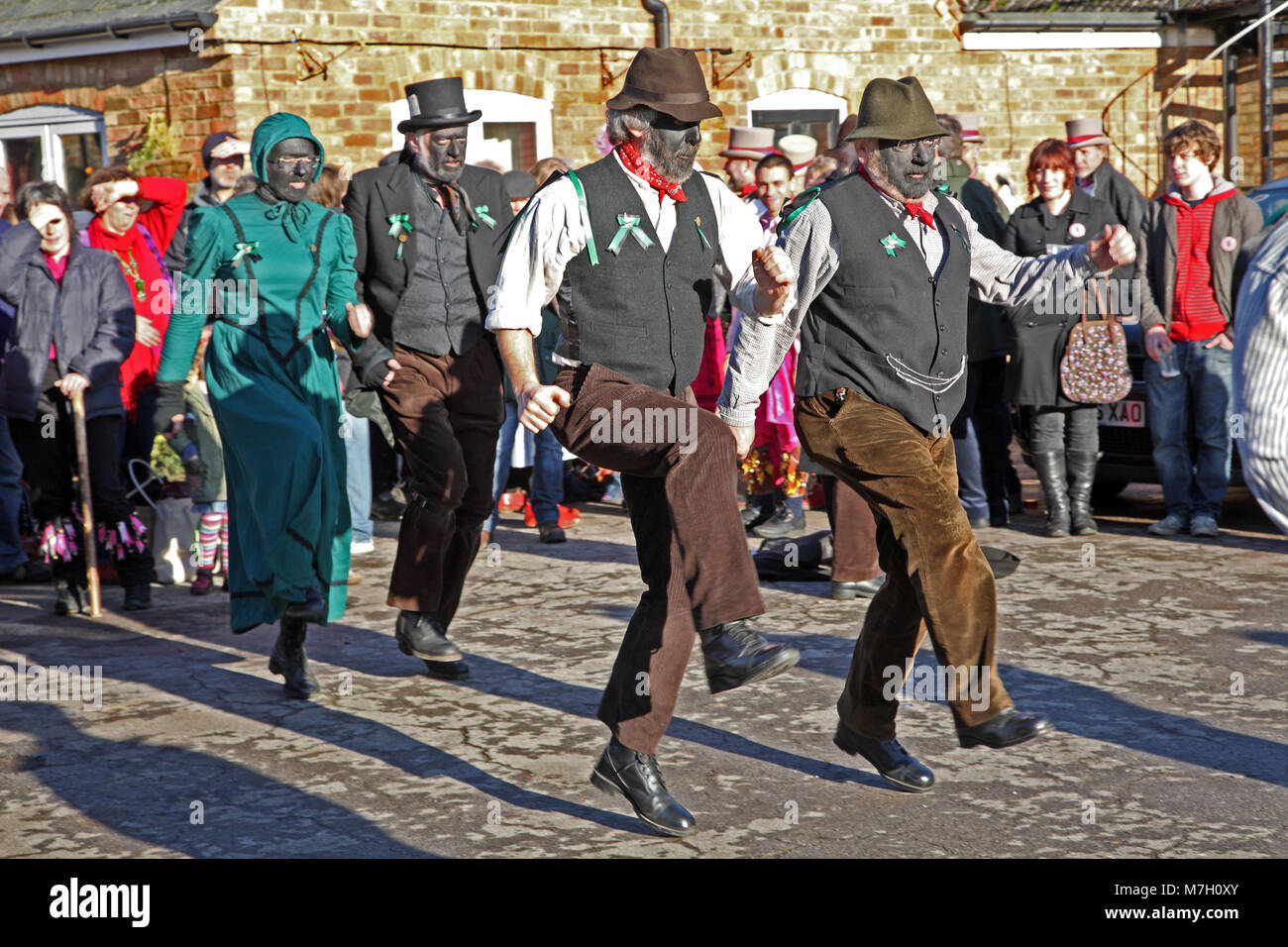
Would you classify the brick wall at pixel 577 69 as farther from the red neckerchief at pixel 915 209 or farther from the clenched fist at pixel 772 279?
the clenched fist at pixel 772 279

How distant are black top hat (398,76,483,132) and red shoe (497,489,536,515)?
183 inches

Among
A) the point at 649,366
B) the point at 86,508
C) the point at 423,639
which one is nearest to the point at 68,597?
the point at 86,508

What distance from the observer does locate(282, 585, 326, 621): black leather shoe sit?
611 centimetres

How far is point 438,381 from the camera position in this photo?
643cm

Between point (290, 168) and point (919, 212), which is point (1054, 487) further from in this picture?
point (290, 168)

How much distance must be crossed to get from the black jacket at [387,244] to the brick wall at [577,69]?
7.54 meters

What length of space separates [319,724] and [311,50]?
949cm

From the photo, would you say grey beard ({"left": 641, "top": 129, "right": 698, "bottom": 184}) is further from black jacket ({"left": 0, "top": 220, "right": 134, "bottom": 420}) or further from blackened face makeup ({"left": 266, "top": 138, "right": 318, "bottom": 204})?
black jacket ({"left": 0, "top": 220, "right": 134, "bottom": 420})

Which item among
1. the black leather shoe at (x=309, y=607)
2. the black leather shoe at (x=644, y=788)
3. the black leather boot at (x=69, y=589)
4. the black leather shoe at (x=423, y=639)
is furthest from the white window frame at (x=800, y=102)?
the black leather shoe at (x=644, y=788)

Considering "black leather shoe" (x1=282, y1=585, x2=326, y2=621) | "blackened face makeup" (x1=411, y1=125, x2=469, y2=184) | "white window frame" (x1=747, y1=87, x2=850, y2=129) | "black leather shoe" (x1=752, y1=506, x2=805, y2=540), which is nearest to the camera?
"black leather shoe" (x1=282, y1=585, x2=326, y2=621)

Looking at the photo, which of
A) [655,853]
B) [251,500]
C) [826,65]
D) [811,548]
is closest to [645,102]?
[655,853]

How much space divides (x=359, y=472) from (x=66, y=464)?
1594 millimetres

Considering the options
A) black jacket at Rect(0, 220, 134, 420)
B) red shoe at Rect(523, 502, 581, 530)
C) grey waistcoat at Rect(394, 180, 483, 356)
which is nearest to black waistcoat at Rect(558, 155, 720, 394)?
grey waistcoat at Rect(394, 180, 483, 356)

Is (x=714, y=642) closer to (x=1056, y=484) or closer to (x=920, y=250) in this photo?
(x=920, y=250)
